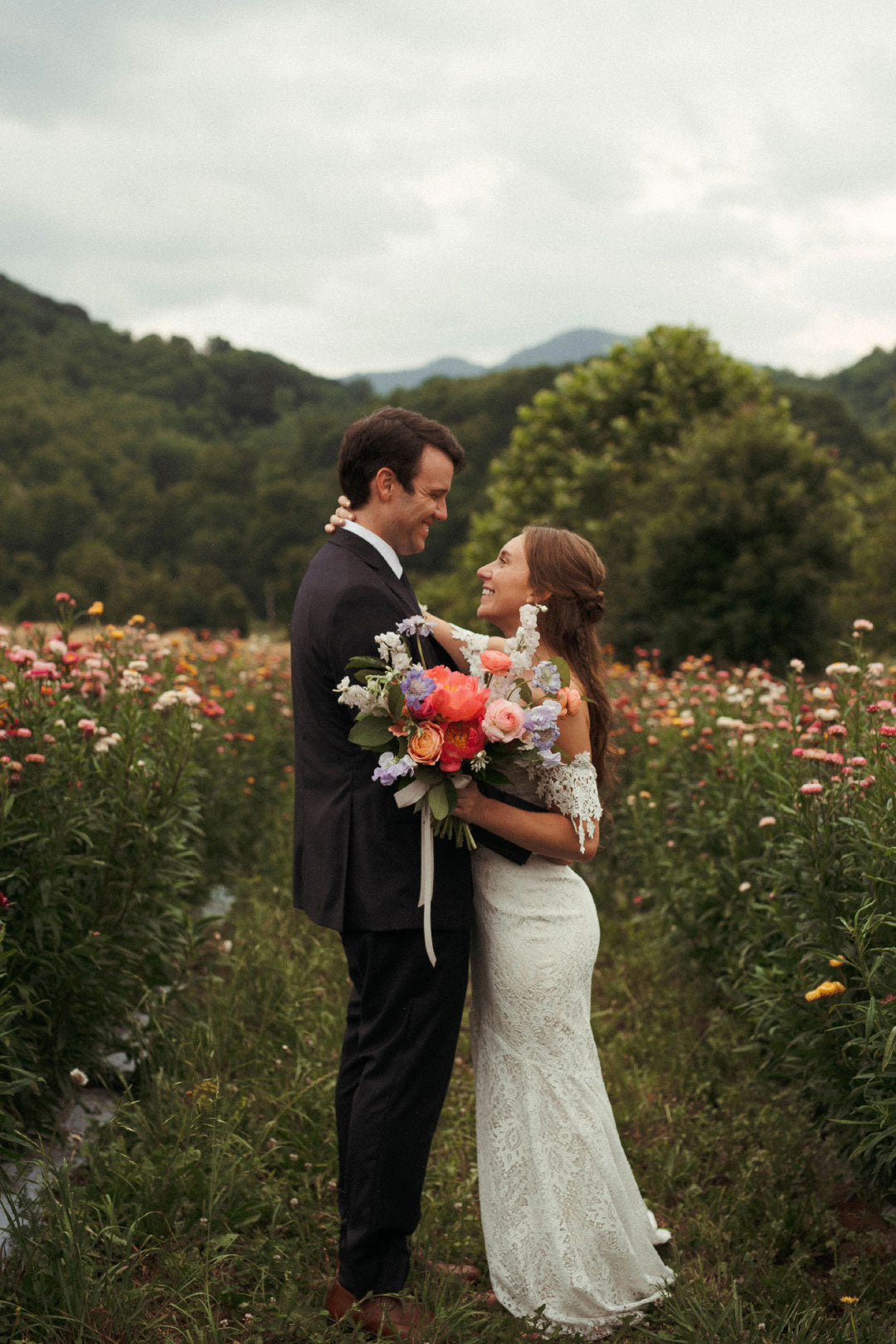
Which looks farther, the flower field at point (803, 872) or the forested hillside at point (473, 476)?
the forested hillside at point (473, 476)

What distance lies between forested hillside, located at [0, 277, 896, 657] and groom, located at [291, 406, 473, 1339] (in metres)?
2.92

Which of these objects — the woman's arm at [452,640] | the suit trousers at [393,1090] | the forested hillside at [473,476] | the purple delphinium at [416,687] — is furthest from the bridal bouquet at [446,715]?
the forested hillside at [473,476]

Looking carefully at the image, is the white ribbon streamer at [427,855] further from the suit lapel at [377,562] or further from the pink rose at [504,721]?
the suit lapel at [377,562]

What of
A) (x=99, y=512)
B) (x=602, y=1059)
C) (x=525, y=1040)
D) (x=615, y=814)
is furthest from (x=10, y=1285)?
(x=99, y=512)

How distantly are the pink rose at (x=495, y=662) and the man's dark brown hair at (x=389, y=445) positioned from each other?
557 mm

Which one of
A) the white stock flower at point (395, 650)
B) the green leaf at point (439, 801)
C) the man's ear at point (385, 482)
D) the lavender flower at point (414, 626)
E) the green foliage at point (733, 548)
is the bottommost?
the green leaf at point (439, 801)

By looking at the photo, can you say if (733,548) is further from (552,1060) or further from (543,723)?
(543,723)

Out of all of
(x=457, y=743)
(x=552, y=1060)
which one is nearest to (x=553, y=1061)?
(x=552, y=1060)

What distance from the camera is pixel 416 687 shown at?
8.00ft

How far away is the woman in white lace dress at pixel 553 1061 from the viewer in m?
2.89

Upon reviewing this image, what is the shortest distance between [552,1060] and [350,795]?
93 cm

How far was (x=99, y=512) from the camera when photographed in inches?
1569

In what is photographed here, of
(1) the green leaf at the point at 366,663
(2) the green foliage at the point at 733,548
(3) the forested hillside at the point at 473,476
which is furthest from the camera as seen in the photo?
(3) the forested hillside at the point at 473,476

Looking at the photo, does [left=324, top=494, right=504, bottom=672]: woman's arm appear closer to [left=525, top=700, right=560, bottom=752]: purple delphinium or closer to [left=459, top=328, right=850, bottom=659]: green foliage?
[left=525, top=700, right=560, bottom=752]: purple delphinium
